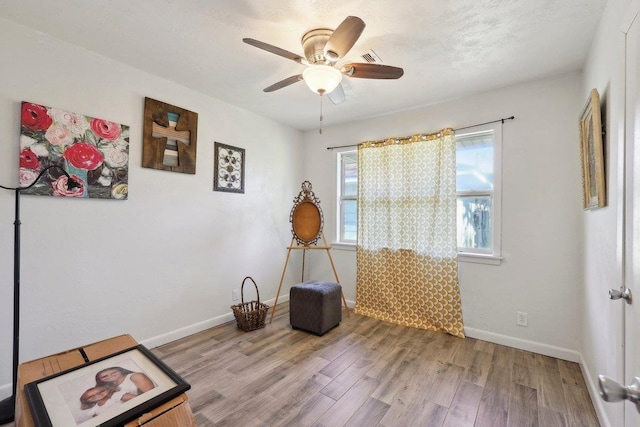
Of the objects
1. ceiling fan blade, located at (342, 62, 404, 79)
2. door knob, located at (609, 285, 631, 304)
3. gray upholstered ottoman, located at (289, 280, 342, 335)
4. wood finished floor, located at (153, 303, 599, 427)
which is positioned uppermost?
ceiling fan blade, located at (342, 62, 404, 79)

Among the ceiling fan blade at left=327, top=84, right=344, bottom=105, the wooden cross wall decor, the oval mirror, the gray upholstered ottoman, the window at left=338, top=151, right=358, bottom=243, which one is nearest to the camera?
the ceiling fan blade at left=327, top=84, right=344, bottom=105

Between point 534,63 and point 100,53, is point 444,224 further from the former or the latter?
point 100,53

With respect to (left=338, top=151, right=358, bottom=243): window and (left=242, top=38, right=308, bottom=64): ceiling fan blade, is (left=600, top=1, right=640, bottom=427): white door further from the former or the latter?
(left=338, top=151, right=358, bottom=243): window

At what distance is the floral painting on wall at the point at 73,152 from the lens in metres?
1.91

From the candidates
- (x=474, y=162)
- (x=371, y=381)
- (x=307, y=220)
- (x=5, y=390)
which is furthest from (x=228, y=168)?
(x=474, y=162)

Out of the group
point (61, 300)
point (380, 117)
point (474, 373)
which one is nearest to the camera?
point (61, 300)

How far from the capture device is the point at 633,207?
96cm

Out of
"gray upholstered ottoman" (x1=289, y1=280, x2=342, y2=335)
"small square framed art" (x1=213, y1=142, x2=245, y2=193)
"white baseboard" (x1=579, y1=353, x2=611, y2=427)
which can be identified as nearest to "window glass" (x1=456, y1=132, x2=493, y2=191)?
"white baseboard" (x1=579, y1=353, x2=611, y2=427)

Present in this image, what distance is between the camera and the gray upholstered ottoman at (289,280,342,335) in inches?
112

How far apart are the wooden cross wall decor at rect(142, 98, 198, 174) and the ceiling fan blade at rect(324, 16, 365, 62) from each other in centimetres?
174

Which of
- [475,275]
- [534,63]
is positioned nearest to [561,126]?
[534,63]

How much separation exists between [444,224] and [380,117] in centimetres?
150

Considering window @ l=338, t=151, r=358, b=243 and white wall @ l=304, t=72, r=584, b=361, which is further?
window @ l=338, t=151, r=358, b=243

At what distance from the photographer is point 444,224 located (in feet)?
9.73
